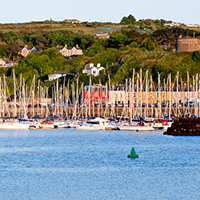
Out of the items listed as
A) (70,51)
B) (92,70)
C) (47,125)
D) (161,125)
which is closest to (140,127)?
(161,125)

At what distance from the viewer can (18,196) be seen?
26766 mm

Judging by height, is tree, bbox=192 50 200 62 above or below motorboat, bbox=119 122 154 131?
above

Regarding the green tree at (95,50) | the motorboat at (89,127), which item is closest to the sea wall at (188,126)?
the motorboat at (89,127)

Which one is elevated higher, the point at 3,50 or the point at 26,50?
the point at 26,50

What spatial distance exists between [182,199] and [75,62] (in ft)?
364

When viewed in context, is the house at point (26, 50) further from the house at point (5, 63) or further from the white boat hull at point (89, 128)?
the white boat hull at point (89, 128)

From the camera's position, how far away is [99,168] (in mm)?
34844

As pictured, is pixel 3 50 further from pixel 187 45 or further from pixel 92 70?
pixel 187 45

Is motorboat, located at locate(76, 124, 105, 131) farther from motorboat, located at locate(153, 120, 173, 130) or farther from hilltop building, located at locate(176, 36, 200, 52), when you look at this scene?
hilltop building, located at locate(176, 36, 200, 52)

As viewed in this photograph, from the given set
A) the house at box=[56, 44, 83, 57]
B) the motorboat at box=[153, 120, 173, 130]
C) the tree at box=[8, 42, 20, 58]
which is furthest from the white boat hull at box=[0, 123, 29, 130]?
the tree at box=[8, 42, 20, 58]

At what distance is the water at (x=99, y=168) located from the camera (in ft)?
90.5

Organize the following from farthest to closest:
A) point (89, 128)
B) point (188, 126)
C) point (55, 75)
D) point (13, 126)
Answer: point (55, 75) < point (89, 128) < point (13, 126) < point (188, 126)

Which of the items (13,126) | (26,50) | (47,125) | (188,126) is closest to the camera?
(188,126)

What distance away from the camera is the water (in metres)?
27.6
